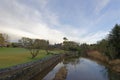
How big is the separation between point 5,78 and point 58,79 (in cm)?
1292

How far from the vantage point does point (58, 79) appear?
31297 millimetres

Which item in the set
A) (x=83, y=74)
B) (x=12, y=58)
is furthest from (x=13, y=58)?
(x=83, y=74)

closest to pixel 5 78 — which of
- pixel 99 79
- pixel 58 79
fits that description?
pixel 58 79

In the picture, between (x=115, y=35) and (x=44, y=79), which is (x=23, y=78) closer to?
(x=44, y=79)

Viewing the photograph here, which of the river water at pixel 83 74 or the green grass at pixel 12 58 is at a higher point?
the green grass at pixel 12 58

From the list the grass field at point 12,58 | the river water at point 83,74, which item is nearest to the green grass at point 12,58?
the grass field at point 12,58

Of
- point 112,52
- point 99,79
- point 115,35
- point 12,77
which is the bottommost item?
point 99,79

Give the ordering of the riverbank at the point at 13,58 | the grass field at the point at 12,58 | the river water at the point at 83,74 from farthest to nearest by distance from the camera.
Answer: the grass field at the point at 12,58 → the riverbank at the point at 13,58 → the river water at the point at 83,74

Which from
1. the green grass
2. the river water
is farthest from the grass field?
the river water

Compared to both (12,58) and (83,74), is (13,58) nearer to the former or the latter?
(12,58)

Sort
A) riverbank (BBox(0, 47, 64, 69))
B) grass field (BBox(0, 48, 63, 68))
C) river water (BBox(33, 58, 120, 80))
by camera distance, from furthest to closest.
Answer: grass field (BBox(0, 48, 63, 68))
riverbank (BBox(0, 47, 64, 69))
river water (BBox(33, 58, 120, 80))

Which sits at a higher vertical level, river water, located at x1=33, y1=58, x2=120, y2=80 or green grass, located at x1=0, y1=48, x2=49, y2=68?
green grass, located at x1=0, y1=48, x2=49, y2=68

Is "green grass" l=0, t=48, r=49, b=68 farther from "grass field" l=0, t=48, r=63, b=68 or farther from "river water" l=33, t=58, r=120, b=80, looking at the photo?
"river water" l=33, t=58, r=120, b=80

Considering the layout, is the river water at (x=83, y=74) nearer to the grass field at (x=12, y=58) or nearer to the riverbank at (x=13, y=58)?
the riverbank at (x=13, y=58)
